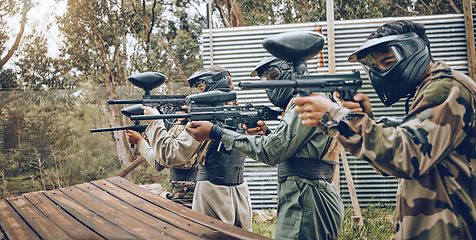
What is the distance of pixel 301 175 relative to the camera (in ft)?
9.17

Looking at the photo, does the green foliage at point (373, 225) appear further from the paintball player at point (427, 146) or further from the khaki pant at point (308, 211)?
the paintball player at point (427, 146)

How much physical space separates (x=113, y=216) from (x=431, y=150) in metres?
2.36

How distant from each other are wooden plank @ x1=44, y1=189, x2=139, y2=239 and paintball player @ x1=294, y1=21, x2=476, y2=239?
1.57m

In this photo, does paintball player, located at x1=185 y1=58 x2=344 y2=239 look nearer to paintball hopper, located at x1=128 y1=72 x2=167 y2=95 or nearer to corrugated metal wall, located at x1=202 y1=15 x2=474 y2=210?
paintball hopper, located at x1=128 y1=72 x2=167 y2=95

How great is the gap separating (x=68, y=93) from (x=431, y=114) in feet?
34.8

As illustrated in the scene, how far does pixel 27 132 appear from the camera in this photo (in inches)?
388

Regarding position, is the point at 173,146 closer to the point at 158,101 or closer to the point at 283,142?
the point at 158,101

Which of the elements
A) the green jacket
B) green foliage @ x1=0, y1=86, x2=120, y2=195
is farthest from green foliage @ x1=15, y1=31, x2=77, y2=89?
the green jacket

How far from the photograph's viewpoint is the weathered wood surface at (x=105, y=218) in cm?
276

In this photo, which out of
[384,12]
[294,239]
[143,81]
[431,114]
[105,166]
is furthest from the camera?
[384,12]

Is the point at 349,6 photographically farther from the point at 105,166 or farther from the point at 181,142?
the point at 181,142

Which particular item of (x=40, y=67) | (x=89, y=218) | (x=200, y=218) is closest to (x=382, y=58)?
(x=200, y=218)

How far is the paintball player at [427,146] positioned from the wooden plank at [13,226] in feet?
6.81

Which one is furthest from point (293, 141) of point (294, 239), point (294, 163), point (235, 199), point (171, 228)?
point (235, 199)
